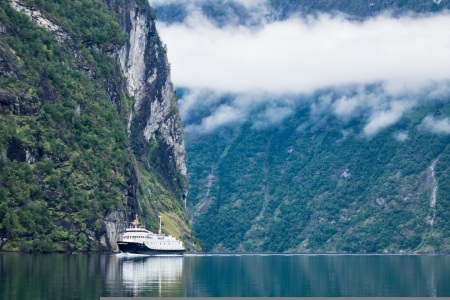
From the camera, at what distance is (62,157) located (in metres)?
176

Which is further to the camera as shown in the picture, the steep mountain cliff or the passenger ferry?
the passenger ferry

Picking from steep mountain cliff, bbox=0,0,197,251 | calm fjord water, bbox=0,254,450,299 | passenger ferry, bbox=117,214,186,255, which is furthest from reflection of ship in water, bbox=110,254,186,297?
passenger ferry, bbox=117,214,186,255

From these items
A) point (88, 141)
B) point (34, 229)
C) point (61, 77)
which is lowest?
point (34, 229)

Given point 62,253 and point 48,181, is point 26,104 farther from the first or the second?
point 62,253

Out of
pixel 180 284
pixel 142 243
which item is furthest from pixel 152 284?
pixel 142 243

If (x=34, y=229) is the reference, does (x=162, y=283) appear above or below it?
below

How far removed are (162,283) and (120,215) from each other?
10076cm

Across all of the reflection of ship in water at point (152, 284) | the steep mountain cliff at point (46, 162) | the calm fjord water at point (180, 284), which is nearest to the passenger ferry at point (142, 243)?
the steep mountain cliff at point (46, 162)

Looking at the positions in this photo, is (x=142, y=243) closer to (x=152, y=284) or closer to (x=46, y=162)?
(x=46, y=162)

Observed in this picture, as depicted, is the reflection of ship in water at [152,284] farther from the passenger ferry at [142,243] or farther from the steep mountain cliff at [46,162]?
the passenger ferry at [142,243]

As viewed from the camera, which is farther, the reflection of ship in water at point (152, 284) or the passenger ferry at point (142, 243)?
the passenger ferry at point (142, 243)

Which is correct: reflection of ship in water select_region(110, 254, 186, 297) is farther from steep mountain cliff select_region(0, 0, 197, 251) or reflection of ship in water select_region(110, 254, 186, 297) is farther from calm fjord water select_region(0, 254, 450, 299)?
steep mountain cliff select_region(0, 0, 197, 251)

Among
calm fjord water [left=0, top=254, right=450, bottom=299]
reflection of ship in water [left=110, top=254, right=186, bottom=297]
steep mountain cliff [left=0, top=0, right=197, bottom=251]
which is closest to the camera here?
calm fjord water [left=0, top=254, right=450, bottom=299]

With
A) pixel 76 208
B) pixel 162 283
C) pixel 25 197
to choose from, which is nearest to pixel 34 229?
pixel 25 197
